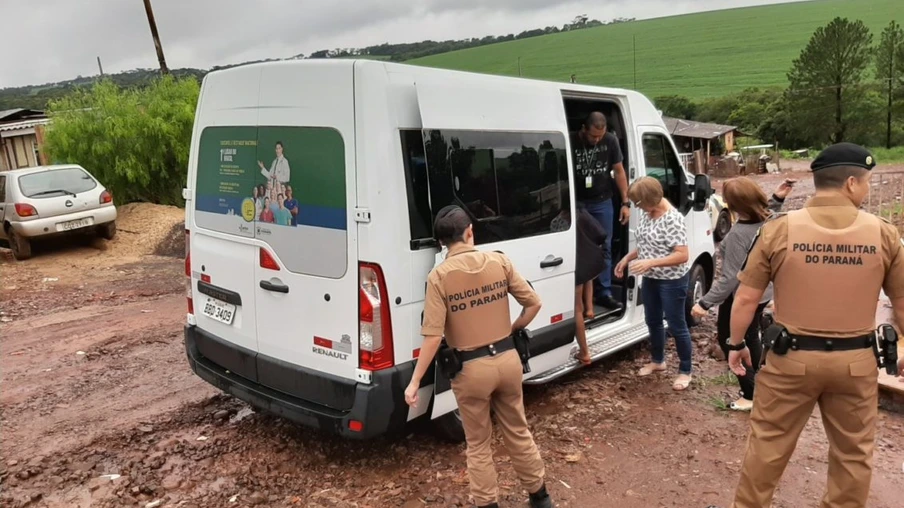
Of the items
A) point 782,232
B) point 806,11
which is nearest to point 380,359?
point 782,232

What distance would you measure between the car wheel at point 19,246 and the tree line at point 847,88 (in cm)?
5131

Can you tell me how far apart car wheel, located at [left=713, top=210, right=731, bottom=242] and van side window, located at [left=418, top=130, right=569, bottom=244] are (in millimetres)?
8945

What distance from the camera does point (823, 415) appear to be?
2.76 metres

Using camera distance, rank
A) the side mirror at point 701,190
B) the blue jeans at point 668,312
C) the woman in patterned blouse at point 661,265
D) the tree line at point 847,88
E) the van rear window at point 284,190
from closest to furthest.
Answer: the van rear window at point 284,190 < the woman in patterned blouse at point 661,265 < the blue jeans at point 668,312 < the side mirror at point 701,190 < the tree line at point 847,88

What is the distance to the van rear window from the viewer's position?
329 centimetres

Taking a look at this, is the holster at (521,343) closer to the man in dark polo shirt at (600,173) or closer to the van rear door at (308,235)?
the van rear door at (308,235)

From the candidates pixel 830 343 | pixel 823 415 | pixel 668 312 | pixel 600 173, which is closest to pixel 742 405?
pixel 668 312

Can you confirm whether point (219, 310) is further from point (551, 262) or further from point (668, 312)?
point (668, 312)

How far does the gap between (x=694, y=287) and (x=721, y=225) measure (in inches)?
280

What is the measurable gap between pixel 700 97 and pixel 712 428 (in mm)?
65249

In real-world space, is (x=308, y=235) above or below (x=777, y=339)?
above

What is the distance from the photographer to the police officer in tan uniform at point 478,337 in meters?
2.93

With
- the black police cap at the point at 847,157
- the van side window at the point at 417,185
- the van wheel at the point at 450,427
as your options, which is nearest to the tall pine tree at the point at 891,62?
the black police cap at the point at 847,157

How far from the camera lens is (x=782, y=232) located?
2654mm
